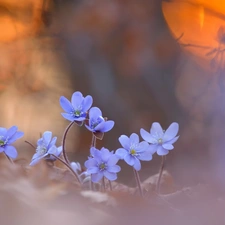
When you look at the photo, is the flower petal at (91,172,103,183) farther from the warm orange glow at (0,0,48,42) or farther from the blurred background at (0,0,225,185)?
the warm orange glow at (0,0,48,42)

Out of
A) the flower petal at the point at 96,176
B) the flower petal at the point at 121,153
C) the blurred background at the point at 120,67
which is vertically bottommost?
the flower petal at the point at 96,176

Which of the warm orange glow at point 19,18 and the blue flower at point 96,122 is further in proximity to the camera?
the warm orange glow at point 19,18

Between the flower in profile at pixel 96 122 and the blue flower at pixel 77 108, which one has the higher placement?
the blue flower at pixel 77 108

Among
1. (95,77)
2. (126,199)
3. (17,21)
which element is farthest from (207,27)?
(126,199)

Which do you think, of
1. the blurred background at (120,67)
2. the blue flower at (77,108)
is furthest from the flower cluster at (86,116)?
the blurred background at (120,67)

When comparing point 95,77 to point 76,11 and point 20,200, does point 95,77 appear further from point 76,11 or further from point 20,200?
point 20,200

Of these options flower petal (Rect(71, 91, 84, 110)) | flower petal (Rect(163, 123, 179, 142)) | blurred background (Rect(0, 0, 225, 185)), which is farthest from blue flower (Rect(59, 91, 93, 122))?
blurred background (Rect(0, 0, 225, 185))

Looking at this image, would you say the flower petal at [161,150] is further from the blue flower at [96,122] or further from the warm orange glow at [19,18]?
the warm orange glow at [19,18]
